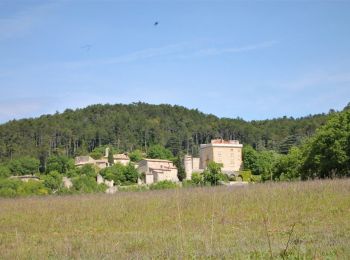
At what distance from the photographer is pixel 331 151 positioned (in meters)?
31.6

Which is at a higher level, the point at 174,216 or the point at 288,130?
the point at 288,130

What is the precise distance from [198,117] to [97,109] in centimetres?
3722

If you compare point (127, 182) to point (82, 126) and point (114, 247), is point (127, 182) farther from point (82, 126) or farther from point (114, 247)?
point (114, 247)

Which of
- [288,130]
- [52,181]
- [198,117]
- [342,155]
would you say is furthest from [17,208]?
[198,117]

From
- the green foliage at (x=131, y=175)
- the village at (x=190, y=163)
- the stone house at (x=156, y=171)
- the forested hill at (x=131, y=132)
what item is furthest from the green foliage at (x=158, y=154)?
the green foliage at (x=131, y=175)

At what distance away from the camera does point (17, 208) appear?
618 inches

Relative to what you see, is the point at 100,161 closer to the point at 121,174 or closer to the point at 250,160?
the point at 121,174

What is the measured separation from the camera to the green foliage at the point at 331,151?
30750mm

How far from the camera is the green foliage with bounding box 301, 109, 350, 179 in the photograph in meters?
30.8

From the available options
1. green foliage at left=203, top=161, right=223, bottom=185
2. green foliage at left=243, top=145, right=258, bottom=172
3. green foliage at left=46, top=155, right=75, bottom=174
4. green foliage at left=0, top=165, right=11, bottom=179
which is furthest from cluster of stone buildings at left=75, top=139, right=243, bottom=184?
green foliage at left=203, top=161, right=223, bottom=185

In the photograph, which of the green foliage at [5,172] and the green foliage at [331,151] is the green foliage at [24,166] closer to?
the green foliage at [5,172]

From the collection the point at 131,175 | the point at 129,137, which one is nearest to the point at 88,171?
the point at 131,175

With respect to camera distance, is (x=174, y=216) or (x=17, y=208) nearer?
(x=174, y=216)

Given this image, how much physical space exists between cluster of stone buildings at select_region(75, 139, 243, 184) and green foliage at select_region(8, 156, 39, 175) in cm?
991
